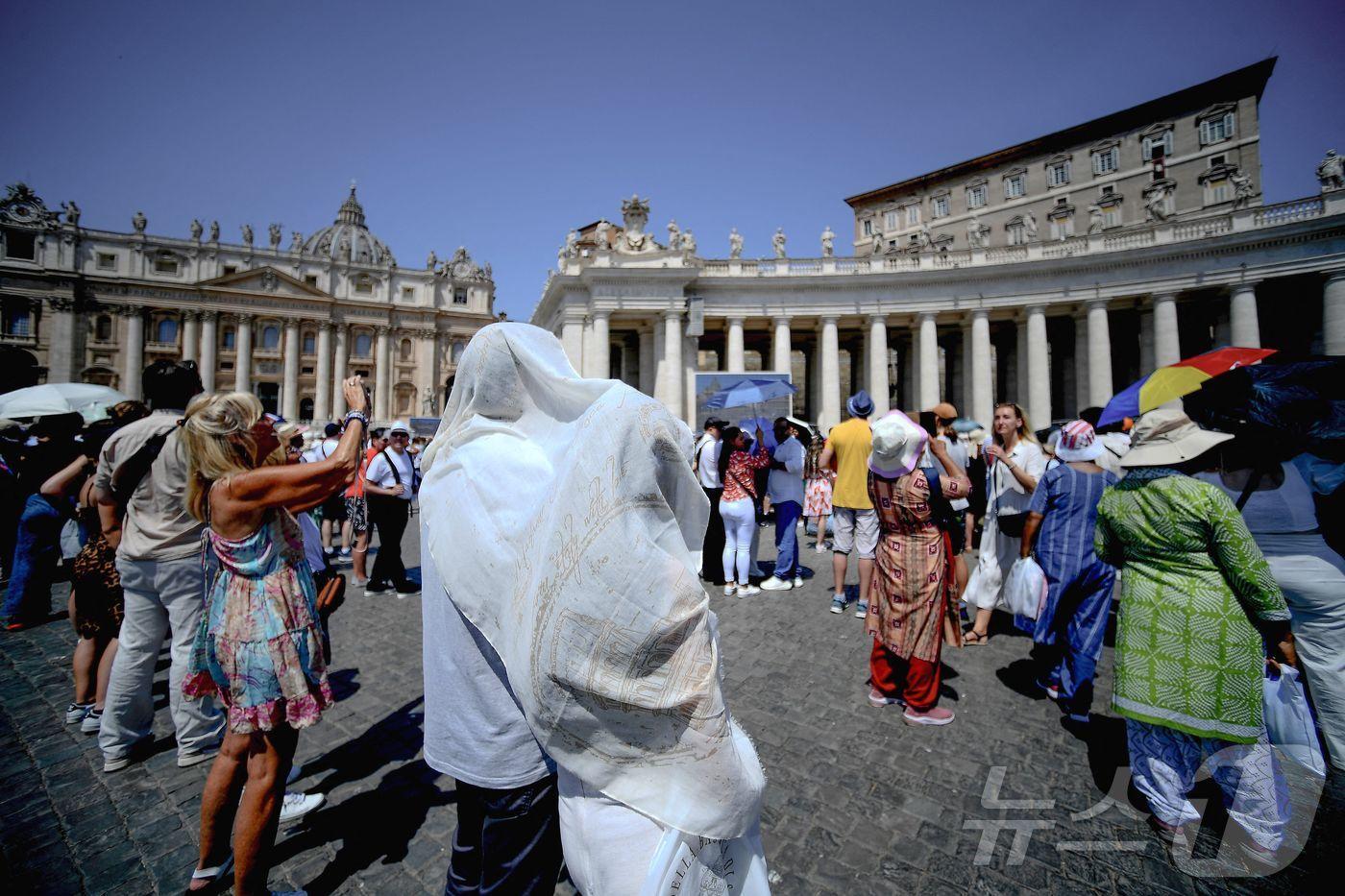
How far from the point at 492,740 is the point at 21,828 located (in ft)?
10.5

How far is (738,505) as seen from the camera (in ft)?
21.1

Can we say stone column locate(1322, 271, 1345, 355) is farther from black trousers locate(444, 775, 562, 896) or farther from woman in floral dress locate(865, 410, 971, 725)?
black trousers locate(444, 775, 562, 896)

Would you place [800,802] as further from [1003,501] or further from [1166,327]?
[1166,327]

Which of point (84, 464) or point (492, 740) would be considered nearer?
point (492, 740)

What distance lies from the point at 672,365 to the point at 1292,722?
2162 centimetres

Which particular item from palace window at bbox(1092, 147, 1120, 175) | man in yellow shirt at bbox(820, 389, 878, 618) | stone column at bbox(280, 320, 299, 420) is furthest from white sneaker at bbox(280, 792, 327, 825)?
stone column at bbox(280, 320, 299, 420)

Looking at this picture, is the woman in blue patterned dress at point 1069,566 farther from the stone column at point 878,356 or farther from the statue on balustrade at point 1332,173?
the statue on balustrade at point 1332,173

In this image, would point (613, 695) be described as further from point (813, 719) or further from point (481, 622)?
point (813, 719)

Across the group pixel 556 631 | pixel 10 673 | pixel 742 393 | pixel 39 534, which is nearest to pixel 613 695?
pixel 556 631

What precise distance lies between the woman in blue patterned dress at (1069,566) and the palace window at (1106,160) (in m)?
42.0

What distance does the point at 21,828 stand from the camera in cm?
262

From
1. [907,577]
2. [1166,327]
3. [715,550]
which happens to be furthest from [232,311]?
[1166,327]

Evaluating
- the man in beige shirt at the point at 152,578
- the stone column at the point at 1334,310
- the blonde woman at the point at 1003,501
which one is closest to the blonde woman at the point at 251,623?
the man in beige shirt at the point at 152,578

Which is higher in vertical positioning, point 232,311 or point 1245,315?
point 232,311
